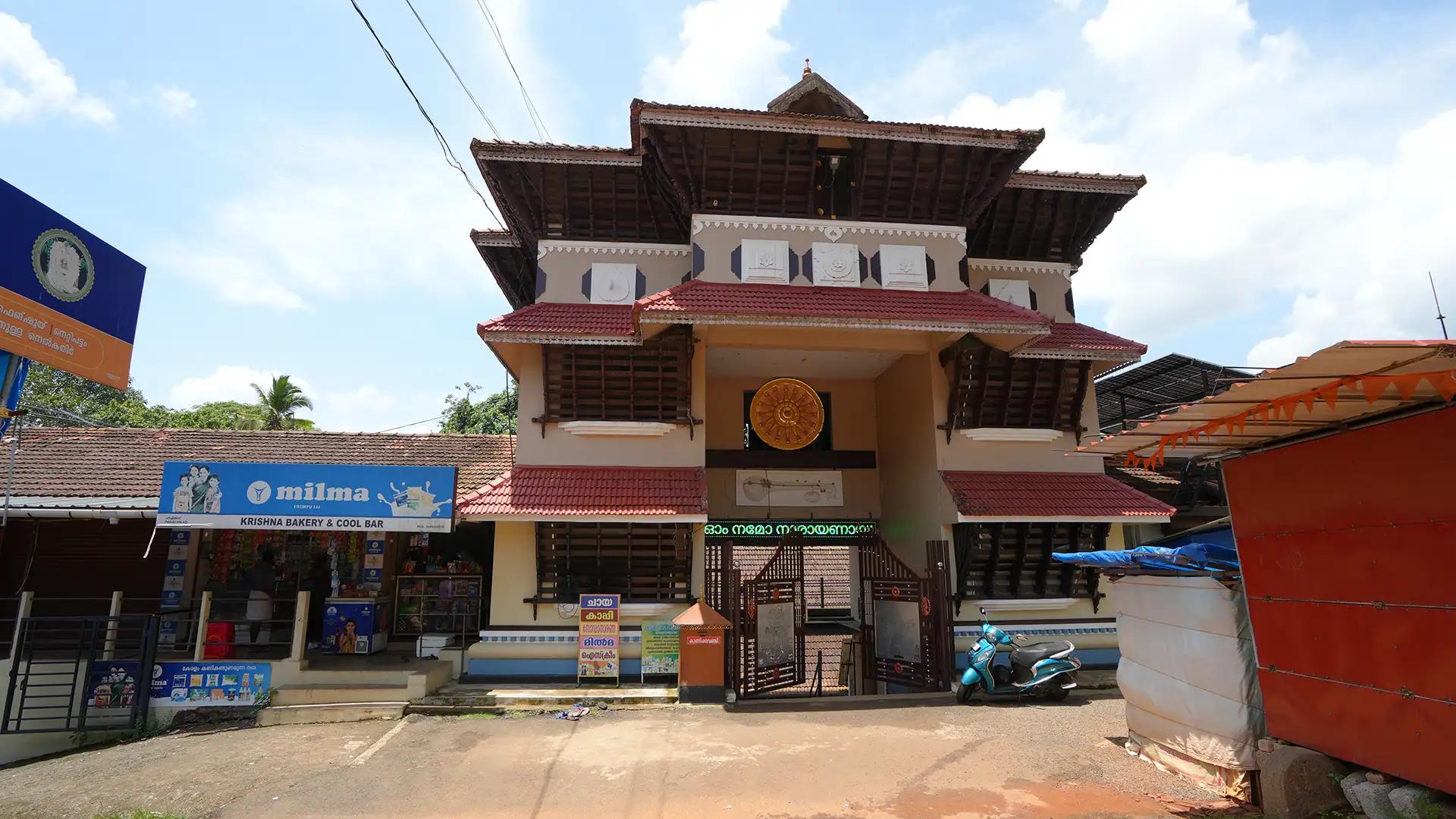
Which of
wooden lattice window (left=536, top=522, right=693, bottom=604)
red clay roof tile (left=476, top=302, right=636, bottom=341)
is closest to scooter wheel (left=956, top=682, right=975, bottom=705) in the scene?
wooden lattice window (left=536, top=522, right=693, bottom=604)

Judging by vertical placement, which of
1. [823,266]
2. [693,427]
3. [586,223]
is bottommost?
[693,427]

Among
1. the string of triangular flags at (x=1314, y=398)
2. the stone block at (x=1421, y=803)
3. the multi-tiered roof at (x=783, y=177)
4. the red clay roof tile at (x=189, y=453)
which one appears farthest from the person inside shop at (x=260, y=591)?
the stone block at (x=1421, y=803)

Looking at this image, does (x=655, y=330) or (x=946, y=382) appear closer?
(x=655, y=330)

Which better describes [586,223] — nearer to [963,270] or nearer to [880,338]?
[880,338]

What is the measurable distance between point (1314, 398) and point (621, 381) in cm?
896

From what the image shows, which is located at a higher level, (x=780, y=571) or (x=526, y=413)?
(x=526, y=413)

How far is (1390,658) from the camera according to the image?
16.3 feet

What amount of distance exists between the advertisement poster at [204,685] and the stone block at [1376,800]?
12315 mm

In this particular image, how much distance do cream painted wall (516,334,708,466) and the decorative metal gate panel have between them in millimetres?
2312

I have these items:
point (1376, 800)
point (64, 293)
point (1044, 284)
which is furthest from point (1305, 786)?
point (64, 293)

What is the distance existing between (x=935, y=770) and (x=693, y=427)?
21.0 feet

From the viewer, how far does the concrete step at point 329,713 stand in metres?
9.54

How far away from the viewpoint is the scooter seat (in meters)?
9.76

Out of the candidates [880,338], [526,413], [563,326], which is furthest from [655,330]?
[880,338]
